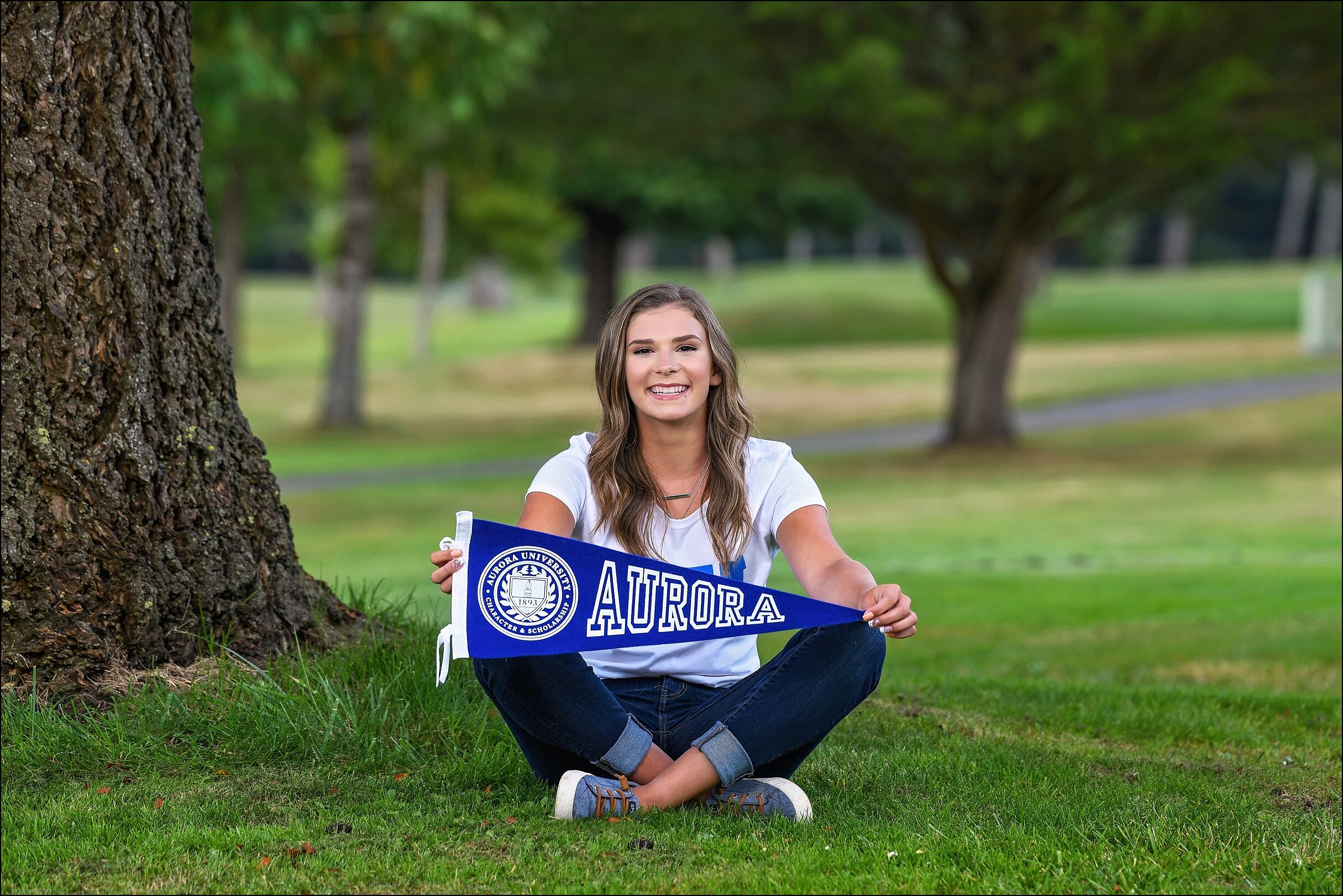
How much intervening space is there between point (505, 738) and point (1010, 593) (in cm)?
674

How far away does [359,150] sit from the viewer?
977 inches

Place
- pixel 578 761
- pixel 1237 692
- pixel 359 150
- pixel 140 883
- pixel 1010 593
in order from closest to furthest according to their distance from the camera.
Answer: pixel 140 883 < pixel 578 761 < pixel 1237 692 < pixel 1010 593 < pixel 359 150

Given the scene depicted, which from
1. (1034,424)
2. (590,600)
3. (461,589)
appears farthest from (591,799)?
(1034,424)

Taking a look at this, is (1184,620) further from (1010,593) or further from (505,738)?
(505,738)

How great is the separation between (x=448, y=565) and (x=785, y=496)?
906 mm

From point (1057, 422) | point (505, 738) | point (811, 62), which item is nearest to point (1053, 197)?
point (811, 62)

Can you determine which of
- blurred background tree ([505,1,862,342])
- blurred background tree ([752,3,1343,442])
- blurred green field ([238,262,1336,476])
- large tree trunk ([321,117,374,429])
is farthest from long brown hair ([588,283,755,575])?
large tree trunk ([321,117,374,429])

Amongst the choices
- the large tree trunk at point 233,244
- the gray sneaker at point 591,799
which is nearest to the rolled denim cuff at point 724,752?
the gray sneaker at point 591,799

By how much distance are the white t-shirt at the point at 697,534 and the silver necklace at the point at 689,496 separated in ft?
0.05

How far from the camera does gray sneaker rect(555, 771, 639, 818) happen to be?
3557mm

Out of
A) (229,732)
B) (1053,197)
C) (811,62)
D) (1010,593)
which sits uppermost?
(811,62)

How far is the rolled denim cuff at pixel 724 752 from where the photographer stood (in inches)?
141

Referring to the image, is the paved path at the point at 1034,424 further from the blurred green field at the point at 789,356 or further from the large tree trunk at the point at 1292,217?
the large tree trunk at the point at 1292,217

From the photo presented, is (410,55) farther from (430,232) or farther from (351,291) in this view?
(430,232)
